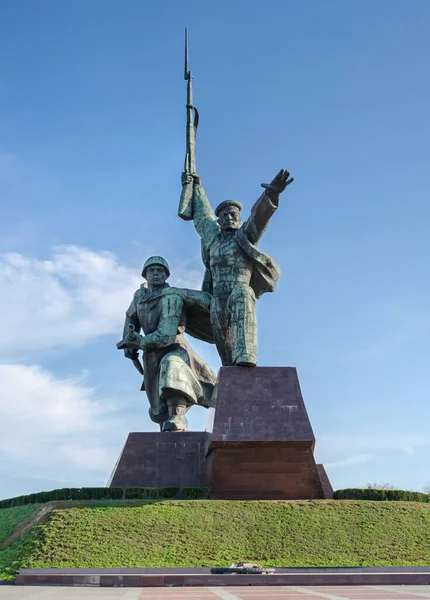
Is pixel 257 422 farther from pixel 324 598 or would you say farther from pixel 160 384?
pixel 324 598

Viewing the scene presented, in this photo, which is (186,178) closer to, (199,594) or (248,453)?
(248,453)

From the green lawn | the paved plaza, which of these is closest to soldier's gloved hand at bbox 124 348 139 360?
the green lawn

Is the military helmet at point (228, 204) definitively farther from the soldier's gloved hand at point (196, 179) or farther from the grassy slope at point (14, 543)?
the grassy slope at point (14, 543)

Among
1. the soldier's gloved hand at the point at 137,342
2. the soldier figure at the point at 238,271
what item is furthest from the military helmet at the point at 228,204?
the soldier's gloved hand at the point at 137,342

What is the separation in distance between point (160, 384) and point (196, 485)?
6.86 feet

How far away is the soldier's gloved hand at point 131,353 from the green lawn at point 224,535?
416 centimetres

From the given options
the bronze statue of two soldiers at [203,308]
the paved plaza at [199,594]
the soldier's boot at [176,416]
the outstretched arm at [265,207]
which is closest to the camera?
the paved plaza at [199,594]

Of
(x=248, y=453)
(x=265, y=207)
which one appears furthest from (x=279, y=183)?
(x=248, y=453)

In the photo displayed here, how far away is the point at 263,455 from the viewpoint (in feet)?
35.8

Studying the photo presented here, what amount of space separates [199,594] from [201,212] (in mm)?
9217

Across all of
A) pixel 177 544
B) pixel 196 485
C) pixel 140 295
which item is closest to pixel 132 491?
pixel 196 485

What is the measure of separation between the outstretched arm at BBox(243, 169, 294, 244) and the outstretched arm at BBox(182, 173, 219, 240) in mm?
1254

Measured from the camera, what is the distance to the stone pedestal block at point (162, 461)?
11828mm

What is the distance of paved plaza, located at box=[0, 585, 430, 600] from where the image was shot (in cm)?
595
